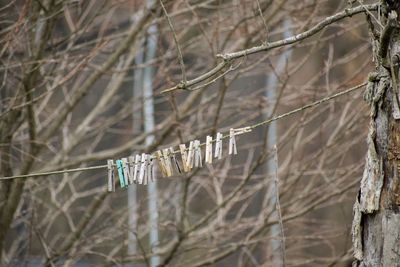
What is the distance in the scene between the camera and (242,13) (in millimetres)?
6984

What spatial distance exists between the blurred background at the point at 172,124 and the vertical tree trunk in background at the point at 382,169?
2.38 metres

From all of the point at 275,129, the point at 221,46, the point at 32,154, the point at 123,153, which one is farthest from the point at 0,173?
the point at 275,129

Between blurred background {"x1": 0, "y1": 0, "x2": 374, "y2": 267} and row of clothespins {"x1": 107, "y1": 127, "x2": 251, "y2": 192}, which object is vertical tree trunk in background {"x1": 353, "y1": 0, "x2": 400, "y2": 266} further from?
blurred background {"x1": 0, "y1": 0, "x2": 374, "y2": 267}

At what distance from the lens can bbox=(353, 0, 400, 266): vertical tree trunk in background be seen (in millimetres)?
3275

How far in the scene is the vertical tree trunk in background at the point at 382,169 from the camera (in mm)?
3275

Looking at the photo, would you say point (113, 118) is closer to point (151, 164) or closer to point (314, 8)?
point (314, 8)

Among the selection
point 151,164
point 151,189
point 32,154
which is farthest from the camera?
point 151,189

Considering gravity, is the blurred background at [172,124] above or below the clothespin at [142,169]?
above

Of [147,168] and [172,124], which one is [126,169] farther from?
[172,124]

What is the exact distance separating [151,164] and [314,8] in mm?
3504

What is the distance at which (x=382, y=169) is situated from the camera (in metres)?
3.32

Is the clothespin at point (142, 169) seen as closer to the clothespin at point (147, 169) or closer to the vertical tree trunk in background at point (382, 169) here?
the clothespin at point (147, 169)

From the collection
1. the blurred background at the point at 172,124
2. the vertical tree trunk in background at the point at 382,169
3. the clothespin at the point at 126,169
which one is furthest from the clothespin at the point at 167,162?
the blurred background at the point at 172,124

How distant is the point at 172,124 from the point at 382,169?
11.3 feet
